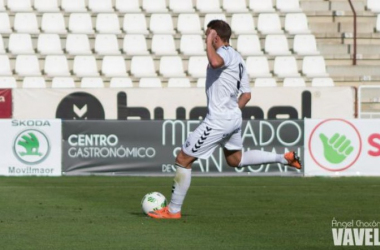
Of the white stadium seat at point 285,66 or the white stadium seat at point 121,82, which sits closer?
the white stadium seat at point 121,82

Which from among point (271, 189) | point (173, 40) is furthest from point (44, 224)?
point (173, 40)

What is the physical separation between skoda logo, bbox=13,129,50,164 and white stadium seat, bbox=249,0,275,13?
8.95 m

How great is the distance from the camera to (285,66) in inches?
1020

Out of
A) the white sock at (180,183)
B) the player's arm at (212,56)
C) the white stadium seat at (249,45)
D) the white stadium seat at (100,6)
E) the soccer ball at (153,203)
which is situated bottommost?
the soccer ball at (153,203)

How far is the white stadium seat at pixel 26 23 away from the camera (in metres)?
26.2

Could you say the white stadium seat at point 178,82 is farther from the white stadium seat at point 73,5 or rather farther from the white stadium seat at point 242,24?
the white stadium seat at point 73,5

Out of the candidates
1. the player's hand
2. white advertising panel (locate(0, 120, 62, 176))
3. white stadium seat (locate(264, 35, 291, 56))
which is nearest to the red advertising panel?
white advertising panel (locate(0, 120, 62, 176))

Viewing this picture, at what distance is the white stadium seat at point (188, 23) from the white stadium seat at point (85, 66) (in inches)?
109

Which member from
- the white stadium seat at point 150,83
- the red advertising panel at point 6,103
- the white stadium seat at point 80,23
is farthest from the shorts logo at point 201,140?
the white stadium seat at point 80,23

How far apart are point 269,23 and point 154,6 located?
123 inches

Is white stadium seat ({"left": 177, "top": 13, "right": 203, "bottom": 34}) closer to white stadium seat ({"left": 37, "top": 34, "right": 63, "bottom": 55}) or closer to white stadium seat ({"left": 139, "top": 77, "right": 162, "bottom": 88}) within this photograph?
white stadium seat ({"left": 139, "top": 77, "right": 162, "bottom": 88})

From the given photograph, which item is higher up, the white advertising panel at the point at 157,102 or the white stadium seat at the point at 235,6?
the white stadium seat at the point at 235,6

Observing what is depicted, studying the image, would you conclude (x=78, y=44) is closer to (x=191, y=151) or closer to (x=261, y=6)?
(x=261, y=6)

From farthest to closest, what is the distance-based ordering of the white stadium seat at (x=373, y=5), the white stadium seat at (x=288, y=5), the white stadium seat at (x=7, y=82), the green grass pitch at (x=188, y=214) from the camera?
the white stadium seat at (x=373, y=5) → the white stadium seat at (x=288, y=5) → the white stadium seat at (x=7, y=82) → the green grass pitch at (x=188, y=214)
